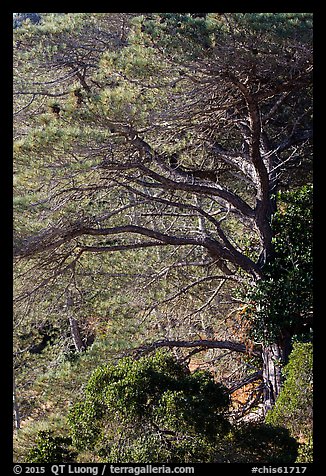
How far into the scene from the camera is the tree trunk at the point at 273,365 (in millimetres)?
8055

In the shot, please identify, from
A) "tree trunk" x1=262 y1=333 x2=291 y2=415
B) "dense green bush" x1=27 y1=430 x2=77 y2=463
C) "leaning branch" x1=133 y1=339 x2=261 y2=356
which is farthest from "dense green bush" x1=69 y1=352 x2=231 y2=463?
"leaning branch" x1=133 y1=339 x2=261 y2=356

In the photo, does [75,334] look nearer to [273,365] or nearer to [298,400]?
[273,365]

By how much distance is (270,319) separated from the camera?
25.8ft

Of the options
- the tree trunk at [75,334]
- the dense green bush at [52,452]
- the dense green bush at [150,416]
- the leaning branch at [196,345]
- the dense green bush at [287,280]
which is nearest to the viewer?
the dense green bush at [150,416]

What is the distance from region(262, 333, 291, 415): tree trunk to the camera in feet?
26.4

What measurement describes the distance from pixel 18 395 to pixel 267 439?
8456 mm

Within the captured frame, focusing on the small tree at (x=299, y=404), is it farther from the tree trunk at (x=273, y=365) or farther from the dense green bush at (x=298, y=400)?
the tree trunk at (x=273, y=365)

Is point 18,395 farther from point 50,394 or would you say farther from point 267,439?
point 267,439

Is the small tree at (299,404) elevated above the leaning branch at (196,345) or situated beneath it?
situated beneath

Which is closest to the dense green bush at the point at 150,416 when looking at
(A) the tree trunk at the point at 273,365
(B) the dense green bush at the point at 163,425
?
(B) the dense green bush at the point at 163,425

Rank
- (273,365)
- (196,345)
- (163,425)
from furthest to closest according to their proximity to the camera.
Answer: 1. (196,345)
2. (273,365)
3. (163,425)

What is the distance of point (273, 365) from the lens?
826cm

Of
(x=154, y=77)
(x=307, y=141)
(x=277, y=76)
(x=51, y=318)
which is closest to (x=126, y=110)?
(x=154, y=77)

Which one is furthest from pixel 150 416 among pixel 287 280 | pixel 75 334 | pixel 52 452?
pixel 75 334
